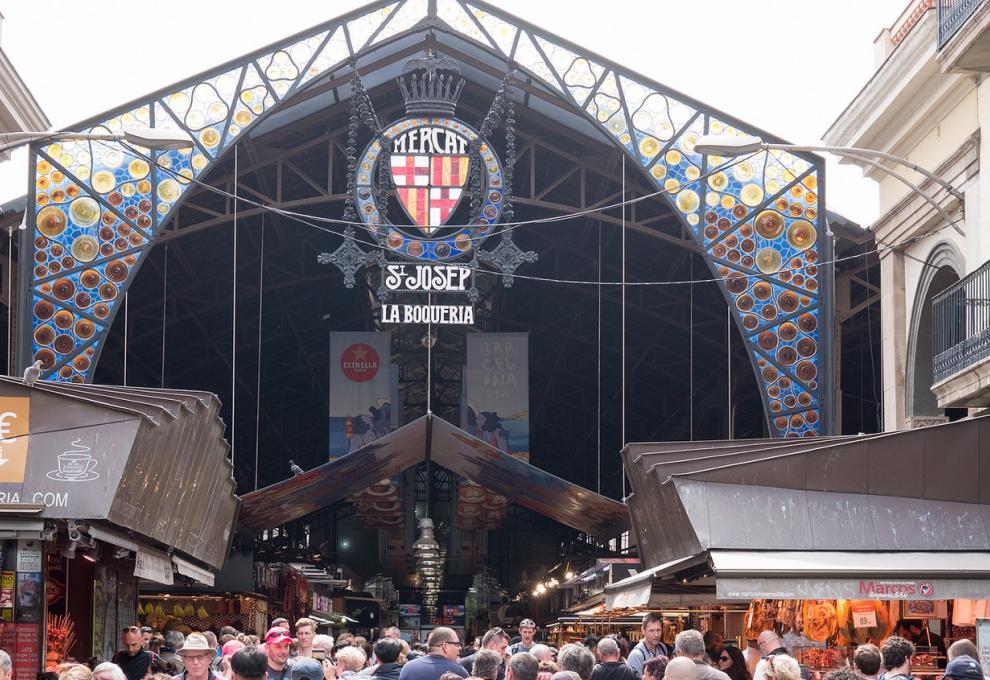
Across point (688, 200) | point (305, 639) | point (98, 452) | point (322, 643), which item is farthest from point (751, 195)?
point (305, 639)

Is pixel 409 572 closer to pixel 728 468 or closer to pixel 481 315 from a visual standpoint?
pixel 481 315

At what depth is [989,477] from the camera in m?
16.7

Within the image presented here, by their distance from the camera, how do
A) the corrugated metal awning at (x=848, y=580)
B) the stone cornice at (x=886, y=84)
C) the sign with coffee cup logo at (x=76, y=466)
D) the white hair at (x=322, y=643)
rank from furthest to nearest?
1. the stone cornice at (x=886, y=84)
2. the corrugated metal awning at (x=848, y=580)
3. the sign with coffee cup logo at (x=76, y=466)
4. the white hair at (x=322, y=643)

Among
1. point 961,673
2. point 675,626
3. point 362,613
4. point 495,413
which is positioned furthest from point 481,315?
point 961,673

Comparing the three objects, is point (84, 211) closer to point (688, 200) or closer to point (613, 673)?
point (688, 200)

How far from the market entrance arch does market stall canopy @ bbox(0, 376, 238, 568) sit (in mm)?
9244

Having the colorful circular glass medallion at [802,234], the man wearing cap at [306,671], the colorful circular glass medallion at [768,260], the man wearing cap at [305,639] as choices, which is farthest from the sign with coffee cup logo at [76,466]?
the colorful circular glass medallion at [802,234]

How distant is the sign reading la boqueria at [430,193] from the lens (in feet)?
91.0

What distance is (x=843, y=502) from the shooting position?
16828 millimetres

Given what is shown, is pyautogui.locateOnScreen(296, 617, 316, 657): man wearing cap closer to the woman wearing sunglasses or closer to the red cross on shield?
the woman wearing sunglasses

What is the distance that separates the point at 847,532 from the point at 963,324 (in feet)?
12.8

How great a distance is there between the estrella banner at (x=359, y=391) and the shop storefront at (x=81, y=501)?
44.8ft

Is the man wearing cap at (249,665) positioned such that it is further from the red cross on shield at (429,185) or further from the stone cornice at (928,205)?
the red cross on shield at (429,185)

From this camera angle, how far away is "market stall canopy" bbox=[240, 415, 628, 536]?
29.1m
